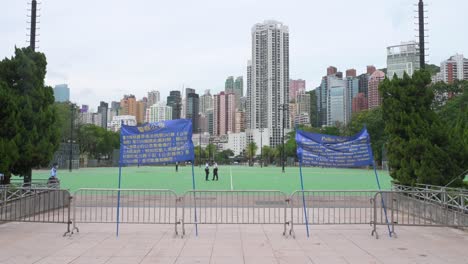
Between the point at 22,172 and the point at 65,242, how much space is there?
21.8ft

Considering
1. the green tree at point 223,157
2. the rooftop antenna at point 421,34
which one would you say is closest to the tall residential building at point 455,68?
the rooftop antenna at point 421,34

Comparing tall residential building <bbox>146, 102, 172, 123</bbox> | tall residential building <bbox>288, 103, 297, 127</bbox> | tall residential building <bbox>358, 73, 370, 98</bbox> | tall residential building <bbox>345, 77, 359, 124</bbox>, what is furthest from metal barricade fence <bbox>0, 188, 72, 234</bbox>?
tall residential building <bbox>288, 103, 297, 127</bbox>

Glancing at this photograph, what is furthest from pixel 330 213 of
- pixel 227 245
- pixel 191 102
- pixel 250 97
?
pixel 191 102

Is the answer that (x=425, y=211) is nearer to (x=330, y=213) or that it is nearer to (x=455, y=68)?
(x=330, y=213)

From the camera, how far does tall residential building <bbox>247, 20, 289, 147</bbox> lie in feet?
453

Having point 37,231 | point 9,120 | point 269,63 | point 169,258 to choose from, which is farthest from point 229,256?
point 269,63

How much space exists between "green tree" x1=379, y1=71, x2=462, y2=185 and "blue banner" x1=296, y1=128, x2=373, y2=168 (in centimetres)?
404

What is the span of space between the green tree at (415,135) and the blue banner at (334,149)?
13.2 feet

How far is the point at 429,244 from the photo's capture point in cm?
927

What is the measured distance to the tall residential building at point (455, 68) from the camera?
69.2m

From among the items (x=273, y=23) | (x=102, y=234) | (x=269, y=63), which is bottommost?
(x=102, y=234)

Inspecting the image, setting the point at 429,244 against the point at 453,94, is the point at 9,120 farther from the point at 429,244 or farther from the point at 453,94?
the point at 453,94

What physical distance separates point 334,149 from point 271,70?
129 m

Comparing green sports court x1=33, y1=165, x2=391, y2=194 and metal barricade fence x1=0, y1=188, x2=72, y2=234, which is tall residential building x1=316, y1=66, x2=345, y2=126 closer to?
green sports court x1=33, y1=165, x2=391, y2=194
